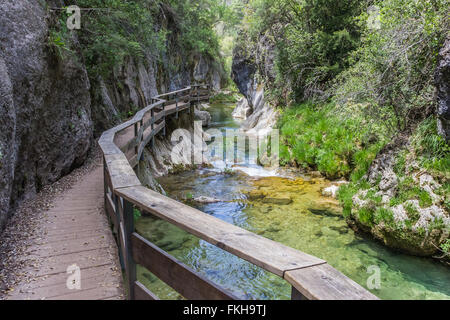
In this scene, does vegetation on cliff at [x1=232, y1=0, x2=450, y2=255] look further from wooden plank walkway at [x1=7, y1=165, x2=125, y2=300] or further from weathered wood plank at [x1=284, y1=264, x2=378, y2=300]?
weathered wood plank at [x1=284, y1=264, x2=378, y2=300]

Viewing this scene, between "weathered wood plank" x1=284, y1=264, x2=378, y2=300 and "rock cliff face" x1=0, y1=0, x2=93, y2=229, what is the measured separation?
467 centimetres

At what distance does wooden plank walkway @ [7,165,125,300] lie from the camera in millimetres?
3428

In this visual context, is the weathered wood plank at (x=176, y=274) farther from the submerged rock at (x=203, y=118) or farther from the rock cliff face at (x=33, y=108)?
the submerged rock at (x=203, y=118)

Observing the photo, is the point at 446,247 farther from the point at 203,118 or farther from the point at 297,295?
the point at 203,118

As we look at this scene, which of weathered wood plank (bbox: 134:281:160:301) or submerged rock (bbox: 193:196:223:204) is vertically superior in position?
weathered wood plank (bbox: 134:281:160:301)

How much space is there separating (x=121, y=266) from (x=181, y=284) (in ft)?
7.27

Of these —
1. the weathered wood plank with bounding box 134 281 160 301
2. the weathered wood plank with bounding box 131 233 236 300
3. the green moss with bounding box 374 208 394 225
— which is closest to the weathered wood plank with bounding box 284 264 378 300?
the weathered wood plank with bounding box 131 233 236 300

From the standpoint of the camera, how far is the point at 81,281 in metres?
3.60

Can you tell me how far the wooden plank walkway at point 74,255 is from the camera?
3.43 m

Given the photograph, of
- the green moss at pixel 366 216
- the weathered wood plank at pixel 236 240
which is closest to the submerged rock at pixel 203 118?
the green moss at pixel 366 216

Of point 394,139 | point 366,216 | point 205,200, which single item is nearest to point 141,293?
point 366,216
